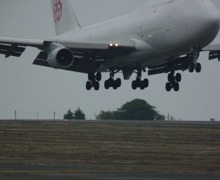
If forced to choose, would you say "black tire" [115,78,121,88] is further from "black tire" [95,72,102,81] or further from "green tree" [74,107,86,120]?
"green tree" [74,107,86,120]

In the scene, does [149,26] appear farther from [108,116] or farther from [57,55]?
[108,116]

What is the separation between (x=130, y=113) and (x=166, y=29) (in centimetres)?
4488

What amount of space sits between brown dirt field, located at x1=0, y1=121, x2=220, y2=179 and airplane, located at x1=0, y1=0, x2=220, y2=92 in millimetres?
5079

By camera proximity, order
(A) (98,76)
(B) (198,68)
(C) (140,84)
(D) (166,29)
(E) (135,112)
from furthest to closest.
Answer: (E) (135,112), (A) (98,76), (C) (140,84), (D) (166,29), (B) (198,68)

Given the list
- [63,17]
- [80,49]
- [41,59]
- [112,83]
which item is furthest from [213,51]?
[63,17]

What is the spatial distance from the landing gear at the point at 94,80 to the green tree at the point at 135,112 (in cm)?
3232

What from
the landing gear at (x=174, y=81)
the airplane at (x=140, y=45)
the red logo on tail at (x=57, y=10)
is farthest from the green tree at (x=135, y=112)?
the landing gear at (x=174, y=81)

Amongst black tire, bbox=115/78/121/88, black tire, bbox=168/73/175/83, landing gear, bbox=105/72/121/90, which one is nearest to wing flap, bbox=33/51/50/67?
landing gear, bbox=105/72/121/90

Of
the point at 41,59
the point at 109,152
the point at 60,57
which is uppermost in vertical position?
the point at 41,59

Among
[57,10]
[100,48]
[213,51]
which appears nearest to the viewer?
[100,48]

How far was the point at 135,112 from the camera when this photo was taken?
9300cm

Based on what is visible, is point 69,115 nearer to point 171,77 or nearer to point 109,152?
point 171,77

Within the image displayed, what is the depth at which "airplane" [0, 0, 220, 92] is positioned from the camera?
4753 centimetres

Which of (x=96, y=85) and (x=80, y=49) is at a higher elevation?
(x=80, y=49)
